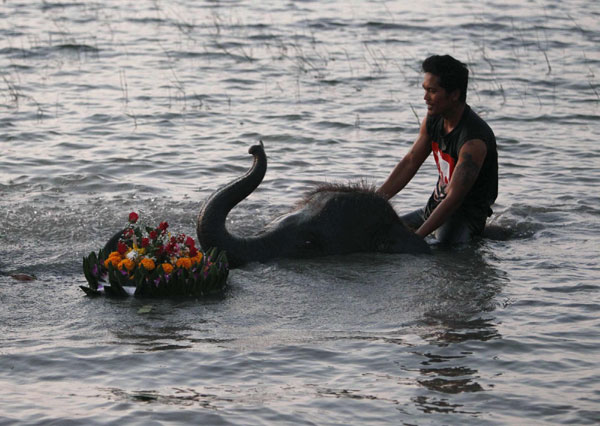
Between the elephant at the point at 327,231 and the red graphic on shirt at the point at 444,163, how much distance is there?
0.64 meters

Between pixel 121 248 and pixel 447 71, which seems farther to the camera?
pixel 447 71

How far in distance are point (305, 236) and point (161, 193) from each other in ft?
10.1

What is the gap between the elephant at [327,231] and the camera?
7539mm

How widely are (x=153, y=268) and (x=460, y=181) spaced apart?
252 cm

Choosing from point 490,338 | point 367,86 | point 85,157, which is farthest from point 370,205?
point 367,86

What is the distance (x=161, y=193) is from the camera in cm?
1047

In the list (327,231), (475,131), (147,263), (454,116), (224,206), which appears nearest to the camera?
(147,263)

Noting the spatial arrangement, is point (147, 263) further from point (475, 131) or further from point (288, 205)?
point (288, 205)

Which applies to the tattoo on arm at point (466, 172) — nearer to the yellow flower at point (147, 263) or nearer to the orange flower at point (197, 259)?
the orange flower at point (197, 259)

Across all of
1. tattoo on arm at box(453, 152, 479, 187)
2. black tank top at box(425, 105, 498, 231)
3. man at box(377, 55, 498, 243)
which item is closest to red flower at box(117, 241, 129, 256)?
man at box(377, 55, 498, 243)

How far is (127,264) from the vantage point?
272 inches

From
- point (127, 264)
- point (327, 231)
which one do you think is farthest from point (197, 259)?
point (327, 231)

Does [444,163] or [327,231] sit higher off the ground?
[444,163]

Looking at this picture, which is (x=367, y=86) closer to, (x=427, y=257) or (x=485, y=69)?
(x=485, y=69)
